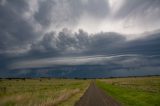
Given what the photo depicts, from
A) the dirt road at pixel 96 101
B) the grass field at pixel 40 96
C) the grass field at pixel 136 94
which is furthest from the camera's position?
the grass field at pixel 136 94

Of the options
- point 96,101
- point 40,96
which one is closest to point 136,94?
point 96,101

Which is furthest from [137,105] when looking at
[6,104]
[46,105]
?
[6,104]

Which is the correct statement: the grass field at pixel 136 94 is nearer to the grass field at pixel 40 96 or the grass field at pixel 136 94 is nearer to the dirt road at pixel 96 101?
the dirt road at pixel 96 101

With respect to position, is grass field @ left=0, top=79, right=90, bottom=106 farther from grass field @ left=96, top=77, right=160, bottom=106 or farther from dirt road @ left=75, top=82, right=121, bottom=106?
grass field @ left=96, top=77, right=160, bottom=106

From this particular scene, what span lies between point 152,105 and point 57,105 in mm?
11305

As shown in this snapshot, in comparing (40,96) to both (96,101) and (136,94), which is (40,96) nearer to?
(96,101)

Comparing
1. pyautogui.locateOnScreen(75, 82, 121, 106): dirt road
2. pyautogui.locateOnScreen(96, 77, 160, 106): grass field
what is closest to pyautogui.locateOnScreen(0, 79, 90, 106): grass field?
pyautogui.locateOnScreen(75, 82, 121, 106): dirt road

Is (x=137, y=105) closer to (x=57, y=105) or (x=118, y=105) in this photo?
(x=118, y=105)

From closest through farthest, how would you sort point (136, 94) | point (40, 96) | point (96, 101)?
point (96, 101) < point (40, 96) < point (136, 94)

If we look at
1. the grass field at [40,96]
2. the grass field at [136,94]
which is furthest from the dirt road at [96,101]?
the grass field at [136,94]

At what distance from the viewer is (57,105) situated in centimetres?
2298

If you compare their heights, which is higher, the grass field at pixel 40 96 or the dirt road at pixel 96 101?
the grass field at pixel 40 96

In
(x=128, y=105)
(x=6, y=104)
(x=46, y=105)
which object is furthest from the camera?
(x=128, y=105)

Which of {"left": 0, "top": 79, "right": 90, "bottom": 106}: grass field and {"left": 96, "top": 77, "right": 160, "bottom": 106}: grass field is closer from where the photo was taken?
{"left": 0, "top": 79, "right": 90, "bottom": 106}: grass field
